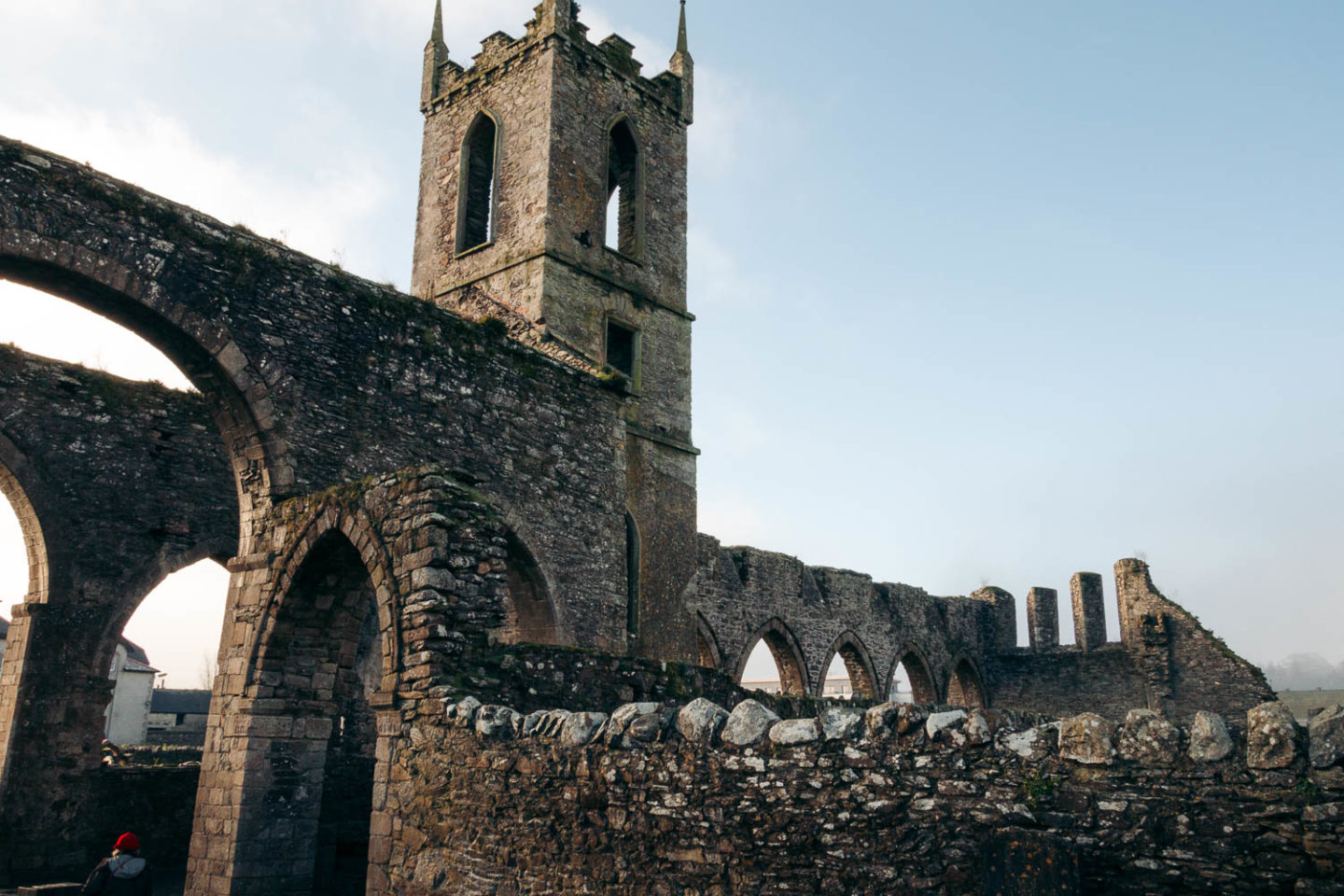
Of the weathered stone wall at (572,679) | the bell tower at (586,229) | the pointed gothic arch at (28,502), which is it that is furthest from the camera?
the bell tower at (586,229)

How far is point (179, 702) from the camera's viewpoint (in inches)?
1890

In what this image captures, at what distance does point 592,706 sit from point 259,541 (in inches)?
134

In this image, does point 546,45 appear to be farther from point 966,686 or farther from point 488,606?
point 966,686

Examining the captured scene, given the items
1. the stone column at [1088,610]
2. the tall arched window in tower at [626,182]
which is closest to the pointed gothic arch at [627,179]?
the tall arched window in tower at [626,182]

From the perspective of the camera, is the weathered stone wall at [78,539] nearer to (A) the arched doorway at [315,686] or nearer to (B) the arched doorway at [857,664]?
(A) the arched doorway at [315,686]

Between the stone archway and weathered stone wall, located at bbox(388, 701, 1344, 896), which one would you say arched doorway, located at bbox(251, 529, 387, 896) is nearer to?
weathered stone wall, located at bbox(388, 701, 1344, 896)

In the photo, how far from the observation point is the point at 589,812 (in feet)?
16.8

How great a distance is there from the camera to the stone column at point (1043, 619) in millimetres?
27062

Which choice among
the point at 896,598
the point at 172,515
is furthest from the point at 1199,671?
the point at 172,515

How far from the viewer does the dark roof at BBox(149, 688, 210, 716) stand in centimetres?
4637

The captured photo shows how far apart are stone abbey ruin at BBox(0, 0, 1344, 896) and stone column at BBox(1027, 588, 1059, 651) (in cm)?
1025

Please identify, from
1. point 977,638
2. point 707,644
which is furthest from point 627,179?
point 977,638

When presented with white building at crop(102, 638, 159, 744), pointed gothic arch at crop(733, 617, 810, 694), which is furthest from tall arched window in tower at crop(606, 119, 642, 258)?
white building at crop(102, 638, 159, 744)

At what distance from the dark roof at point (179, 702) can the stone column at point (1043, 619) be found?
36.0m
